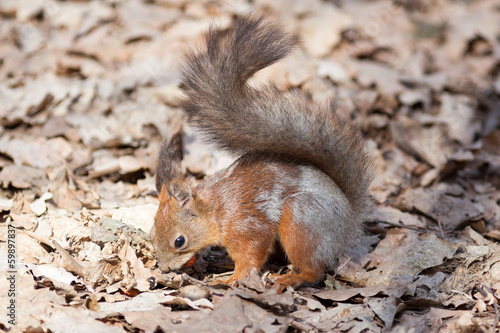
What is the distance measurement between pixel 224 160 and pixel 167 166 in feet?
3.94

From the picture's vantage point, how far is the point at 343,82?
5.63 meters

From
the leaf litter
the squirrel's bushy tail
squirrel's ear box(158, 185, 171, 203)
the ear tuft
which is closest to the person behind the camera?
the leaf litter

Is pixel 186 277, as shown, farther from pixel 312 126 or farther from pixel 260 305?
pixel 312 126

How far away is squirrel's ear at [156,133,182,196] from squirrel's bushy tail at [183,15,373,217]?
0.77 feet

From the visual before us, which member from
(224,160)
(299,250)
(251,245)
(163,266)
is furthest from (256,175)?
(224,160)

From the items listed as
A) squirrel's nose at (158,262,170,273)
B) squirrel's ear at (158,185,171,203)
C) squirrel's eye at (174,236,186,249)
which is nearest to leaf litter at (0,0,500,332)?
squirrel's nose at (158,262,170,273)

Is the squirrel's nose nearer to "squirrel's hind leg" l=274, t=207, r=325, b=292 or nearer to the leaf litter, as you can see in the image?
the leaf litter

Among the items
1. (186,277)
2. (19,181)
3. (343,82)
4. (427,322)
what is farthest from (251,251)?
(343,82)

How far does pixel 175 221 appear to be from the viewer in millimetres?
3072

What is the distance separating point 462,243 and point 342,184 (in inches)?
38.3

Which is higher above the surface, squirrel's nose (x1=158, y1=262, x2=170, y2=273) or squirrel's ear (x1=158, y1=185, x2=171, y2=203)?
squirrel's ear (x1=158, y1=185, x2=171, y2=203)

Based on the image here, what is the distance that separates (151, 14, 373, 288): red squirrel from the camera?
2.91 meters

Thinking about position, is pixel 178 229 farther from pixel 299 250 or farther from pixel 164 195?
pixel 299 250

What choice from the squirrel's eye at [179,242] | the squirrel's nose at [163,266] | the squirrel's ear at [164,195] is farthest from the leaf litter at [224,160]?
the squirrel's ear at [164,195]
